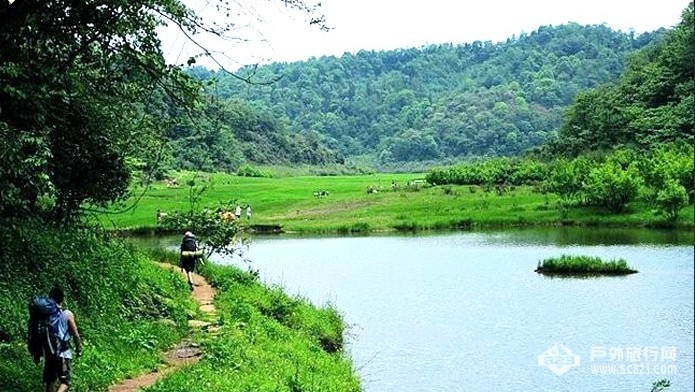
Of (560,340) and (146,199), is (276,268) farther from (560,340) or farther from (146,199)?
(146,199)

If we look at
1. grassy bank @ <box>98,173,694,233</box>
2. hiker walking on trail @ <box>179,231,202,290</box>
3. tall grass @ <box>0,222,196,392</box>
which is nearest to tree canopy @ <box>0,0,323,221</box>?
tall grass @ <box>0,222,196,392</box>

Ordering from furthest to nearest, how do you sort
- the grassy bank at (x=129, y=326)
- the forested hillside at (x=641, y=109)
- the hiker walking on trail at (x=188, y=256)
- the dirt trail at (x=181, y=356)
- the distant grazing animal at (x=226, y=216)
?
the forested hillside at (x=641, y=109) < the distant grazing animal at (x=226, y=216) < the hiker walking on trail at (x=188, y=256) < the dirt trail at (x=181, y=356) < the grassy bank at (x=129, y=326)

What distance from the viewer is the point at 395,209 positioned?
8831 cm

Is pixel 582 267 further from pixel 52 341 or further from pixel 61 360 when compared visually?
pixel 52 341

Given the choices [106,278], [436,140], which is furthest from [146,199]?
[436,140]

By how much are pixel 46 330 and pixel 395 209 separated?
7591 cm

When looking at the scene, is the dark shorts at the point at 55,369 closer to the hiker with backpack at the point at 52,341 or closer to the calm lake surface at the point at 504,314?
the hiker with backpack at the point at 52,341

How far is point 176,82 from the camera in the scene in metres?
16.4

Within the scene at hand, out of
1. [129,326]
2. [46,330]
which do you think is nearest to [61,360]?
[46,330]

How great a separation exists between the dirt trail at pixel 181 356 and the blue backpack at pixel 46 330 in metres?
2.42

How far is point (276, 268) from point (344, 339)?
21.4m

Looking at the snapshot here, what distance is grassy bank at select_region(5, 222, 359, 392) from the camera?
1552 centimetres

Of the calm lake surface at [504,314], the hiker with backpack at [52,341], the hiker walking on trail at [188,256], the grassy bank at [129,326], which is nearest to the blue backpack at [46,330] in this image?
the hiker with backpack at [52,341]

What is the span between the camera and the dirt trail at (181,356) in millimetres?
15758
